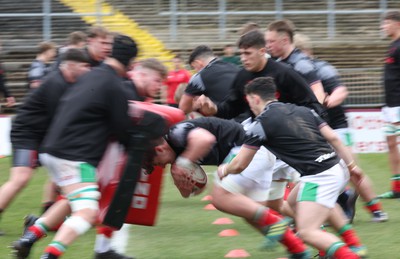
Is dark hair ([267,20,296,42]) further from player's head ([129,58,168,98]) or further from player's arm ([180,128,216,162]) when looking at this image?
player's arm ([180,128,216,162])

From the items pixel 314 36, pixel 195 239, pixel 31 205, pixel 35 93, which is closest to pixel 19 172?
pixel 35 93

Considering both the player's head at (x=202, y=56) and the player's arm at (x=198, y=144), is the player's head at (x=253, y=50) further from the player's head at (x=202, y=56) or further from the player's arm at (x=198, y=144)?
the player's head at (x=202, y=56)

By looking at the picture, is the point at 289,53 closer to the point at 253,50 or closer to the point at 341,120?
the point at 253,50

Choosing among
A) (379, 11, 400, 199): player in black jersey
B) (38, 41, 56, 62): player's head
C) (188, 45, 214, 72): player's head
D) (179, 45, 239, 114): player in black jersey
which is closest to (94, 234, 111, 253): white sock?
(179, 45, 239, 114): player in black jersey

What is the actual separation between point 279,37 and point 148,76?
5.86 feet

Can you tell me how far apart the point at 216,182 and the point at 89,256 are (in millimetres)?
1244

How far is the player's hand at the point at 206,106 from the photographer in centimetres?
838

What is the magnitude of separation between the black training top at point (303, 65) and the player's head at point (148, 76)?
1.69m

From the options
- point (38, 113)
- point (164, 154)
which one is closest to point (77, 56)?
point (38, 113)

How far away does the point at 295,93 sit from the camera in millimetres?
7477

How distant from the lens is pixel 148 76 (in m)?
6.84

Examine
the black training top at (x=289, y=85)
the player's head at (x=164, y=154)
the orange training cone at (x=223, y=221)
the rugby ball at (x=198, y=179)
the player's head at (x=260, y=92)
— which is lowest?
the orange training cone at (x=223, y=221)

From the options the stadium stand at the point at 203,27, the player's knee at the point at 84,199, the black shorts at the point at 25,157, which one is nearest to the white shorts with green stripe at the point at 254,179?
the player's knee at the point at 84,199

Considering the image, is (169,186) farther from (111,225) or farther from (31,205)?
(111,225)
